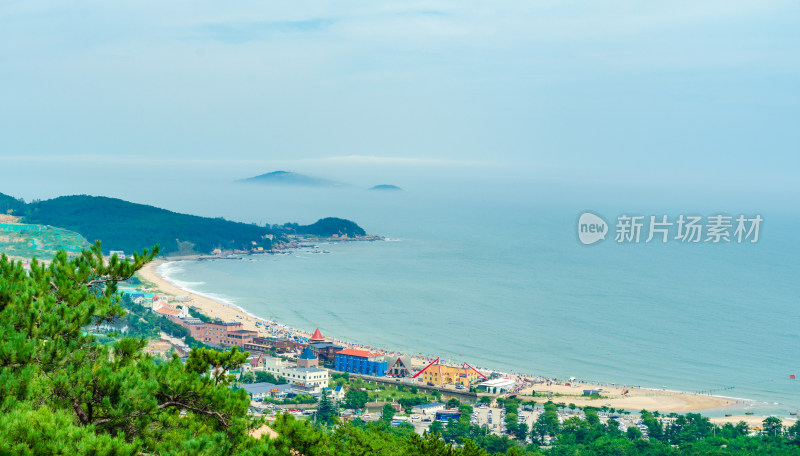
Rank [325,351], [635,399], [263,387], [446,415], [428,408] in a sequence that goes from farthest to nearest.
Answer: [325,351] → [635,399] → [263,387] → [428,408] → [446,415]

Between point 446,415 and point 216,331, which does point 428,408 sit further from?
point 216,331

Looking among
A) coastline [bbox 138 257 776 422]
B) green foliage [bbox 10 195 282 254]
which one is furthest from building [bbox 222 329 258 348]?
green foliage [bbox 10 195 282 254]

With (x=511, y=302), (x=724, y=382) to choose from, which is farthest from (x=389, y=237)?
(x=724, y=382)

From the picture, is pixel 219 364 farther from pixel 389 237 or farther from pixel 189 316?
pixel 389 237

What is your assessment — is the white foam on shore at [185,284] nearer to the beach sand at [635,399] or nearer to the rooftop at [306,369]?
the rooftop at [306,369]

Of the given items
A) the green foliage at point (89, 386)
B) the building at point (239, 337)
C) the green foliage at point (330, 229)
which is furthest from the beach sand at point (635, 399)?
the green foliage at point (330, 229)

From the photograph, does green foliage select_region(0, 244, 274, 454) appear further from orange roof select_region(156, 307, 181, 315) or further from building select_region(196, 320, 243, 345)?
orange roof select_region(156, 307, 181, 315)

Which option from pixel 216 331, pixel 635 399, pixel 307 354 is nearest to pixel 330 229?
pixel 216 331
